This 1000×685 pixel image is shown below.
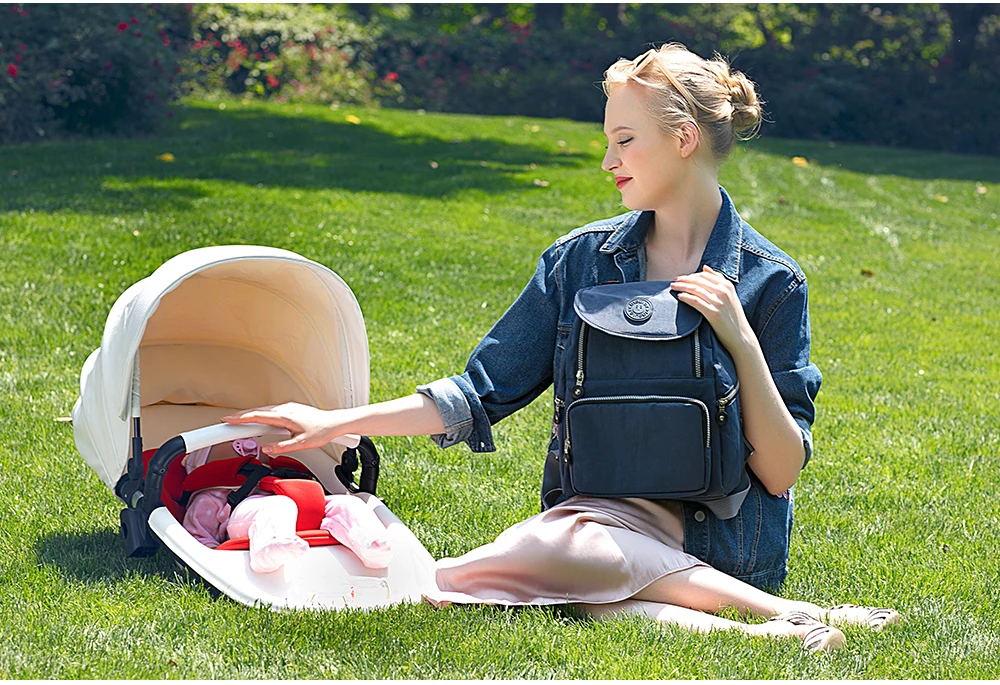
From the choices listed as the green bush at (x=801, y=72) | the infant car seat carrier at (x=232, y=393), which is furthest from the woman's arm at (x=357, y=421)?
the green bush at (x=801, y=72)

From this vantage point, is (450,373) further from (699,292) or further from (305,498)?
(699,292)

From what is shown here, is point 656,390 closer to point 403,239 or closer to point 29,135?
point 403,239

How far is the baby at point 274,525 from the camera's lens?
114 inches

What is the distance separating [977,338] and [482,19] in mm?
20794

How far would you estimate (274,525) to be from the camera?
2969mm

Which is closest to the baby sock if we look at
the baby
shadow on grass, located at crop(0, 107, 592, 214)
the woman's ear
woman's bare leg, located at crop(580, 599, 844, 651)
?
the baby

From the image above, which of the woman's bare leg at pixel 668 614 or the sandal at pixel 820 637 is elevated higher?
the sandal at pixel 820 637

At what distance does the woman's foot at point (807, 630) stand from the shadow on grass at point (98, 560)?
143 centimetres

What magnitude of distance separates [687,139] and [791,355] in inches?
24.0

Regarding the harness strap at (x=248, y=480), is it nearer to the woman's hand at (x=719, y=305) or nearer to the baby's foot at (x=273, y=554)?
the baby's foot at (x=273, y=554)

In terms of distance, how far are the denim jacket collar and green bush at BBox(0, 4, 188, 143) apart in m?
8.74

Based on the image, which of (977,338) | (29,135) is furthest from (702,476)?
(29,135)

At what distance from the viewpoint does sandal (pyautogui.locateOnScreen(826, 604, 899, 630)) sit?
2.83 m

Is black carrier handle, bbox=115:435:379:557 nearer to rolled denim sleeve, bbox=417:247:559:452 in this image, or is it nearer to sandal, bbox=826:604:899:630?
rolled denim sleeve, bbox=417:247:559:452
